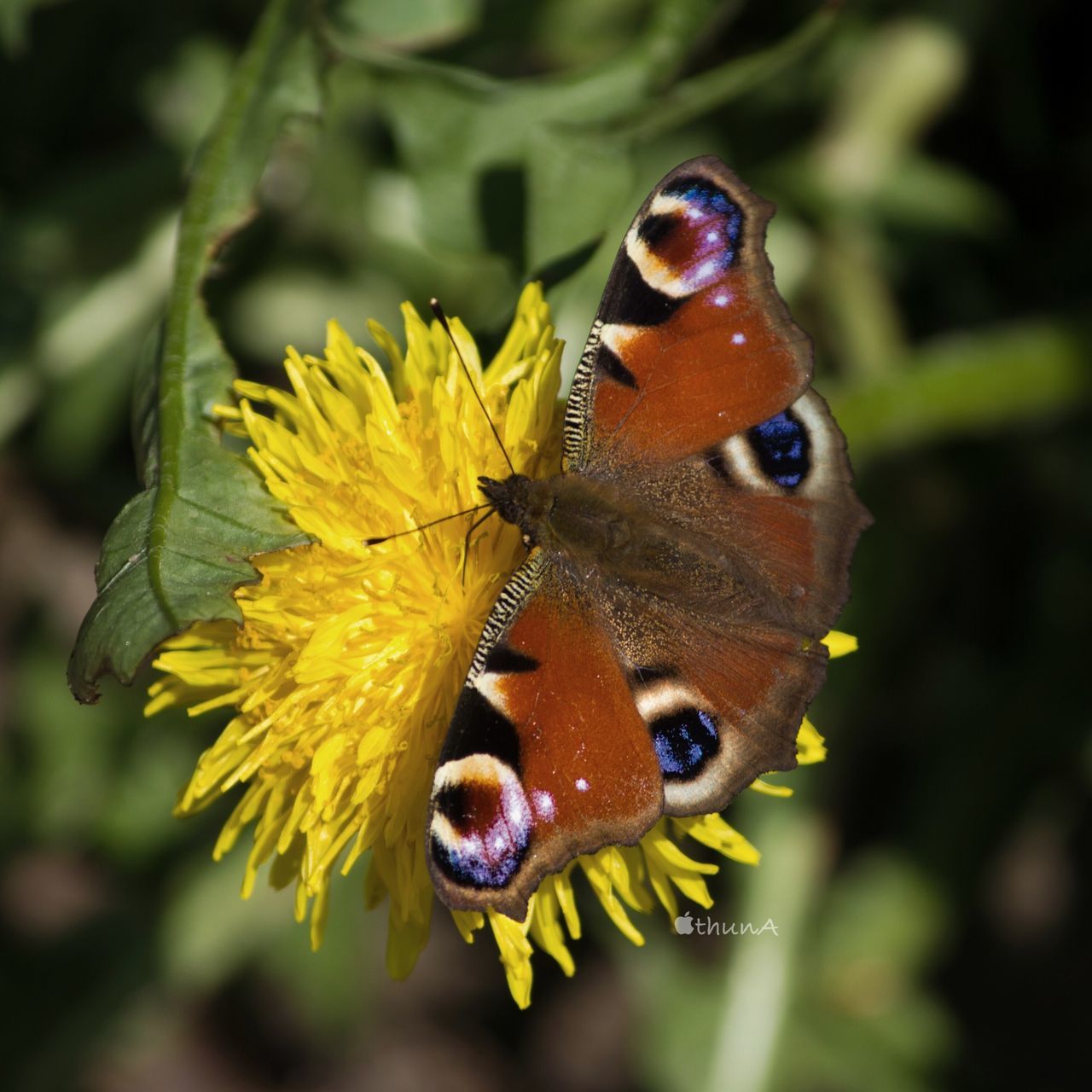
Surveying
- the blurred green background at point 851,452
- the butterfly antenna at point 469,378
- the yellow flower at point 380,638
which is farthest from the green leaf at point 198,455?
the blurred green background at point 851,452

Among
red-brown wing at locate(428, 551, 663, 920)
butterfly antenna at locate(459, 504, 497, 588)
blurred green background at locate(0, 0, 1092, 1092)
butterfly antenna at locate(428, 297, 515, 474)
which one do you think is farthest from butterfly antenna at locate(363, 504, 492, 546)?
blurred green background at locate(0, 0, 1092, 1092)

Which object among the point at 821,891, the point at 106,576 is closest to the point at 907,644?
the point at 821,891

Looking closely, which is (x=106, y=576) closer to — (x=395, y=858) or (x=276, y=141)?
(x=395, y=858)

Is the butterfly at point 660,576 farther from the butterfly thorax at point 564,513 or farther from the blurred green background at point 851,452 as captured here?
the blurred green background at point 851,452

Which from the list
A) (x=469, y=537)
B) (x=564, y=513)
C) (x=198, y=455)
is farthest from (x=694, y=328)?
(x=198, y=455)

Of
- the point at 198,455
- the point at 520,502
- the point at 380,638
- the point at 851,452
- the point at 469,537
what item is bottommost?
the point at 851,452

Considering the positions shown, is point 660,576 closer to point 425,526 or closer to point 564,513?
point 564,513
